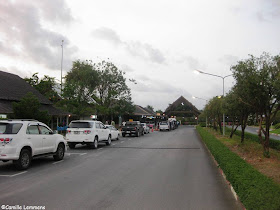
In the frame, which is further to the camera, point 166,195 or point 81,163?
point 81,163

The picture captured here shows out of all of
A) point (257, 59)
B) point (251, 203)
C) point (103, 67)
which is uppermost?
point (103, 67)

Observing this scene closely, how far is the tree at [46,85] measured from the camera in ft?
132

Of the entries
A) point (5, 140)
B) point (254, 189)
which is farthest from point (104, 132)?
point (254, 189)

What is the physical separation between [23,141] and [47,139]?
159 cm

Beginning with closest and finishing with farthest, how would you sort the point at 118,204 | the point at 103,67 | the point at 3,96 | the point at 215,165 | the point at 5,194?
the point at 118,204
the point at 5,194
the point at 215,165
the point at 3,96
the point at 103,67

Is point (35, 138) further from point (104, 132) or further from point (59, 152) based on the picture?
point (104, 132)

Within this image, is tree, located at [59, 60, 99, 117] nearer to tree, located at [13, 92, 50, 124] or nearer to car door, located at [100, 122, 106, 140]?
tree, located at [13, 92, 50, 124]

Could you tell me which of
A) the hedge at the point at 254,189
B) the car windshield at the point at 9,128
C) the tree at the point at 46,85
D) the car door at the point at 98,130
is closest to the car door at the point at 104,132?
the car door at the point at 98,130

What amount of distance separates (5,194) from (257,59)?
11061 mm

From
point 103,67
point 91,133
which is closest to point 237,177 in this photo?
point 91,133

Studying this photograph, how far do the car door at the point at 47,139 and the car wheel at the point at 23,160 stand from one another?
1.04 m

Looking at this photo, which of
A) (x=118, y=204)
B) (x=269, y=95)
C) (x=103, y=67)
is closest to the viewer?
(x=118, y=204)

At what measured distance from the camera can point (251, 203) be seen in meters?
4.76

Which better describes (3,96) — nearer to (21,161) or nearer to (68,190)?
(21,161)
